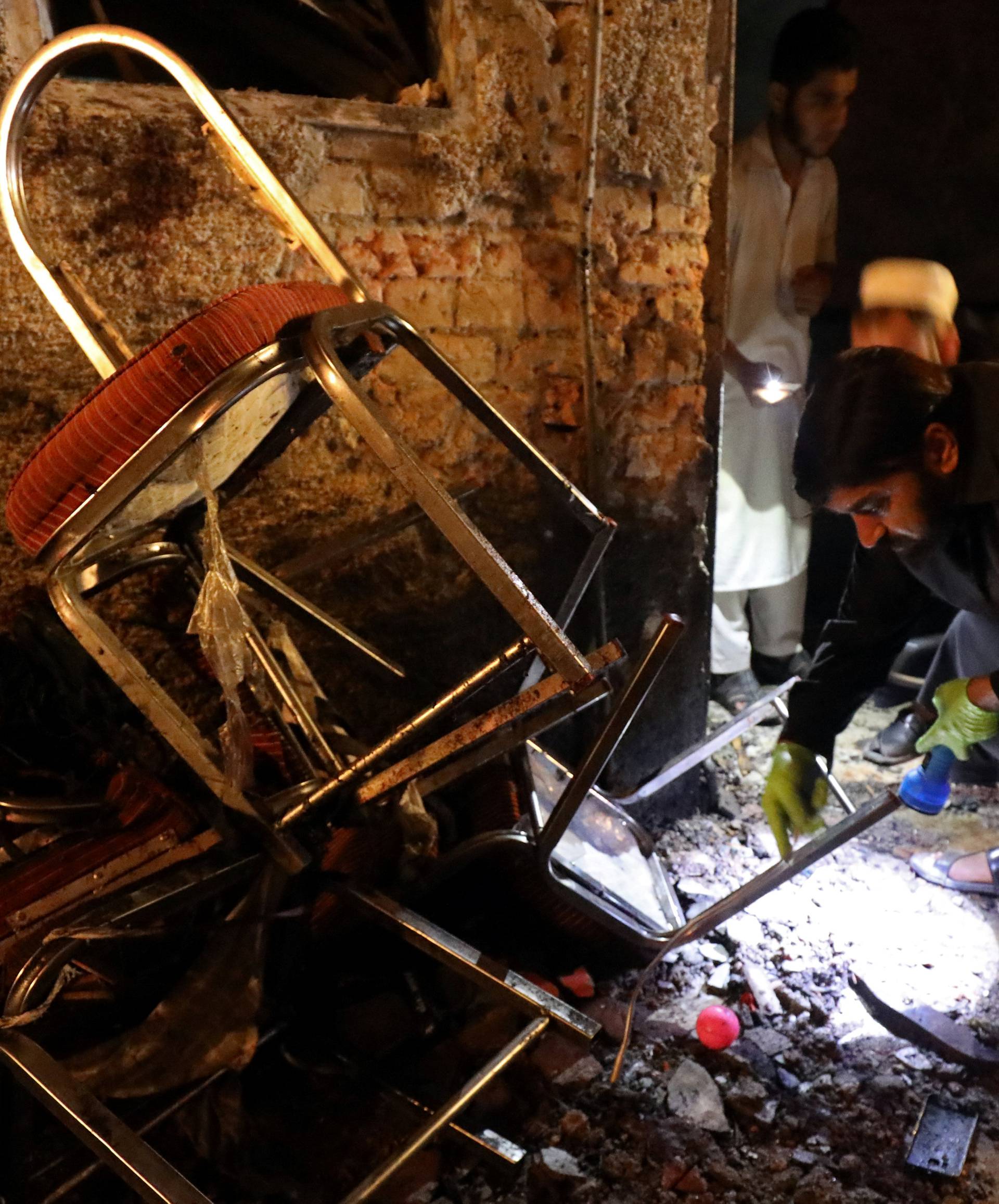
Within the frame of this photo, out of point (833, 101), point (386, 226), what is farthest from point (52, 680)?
point (833, 101)

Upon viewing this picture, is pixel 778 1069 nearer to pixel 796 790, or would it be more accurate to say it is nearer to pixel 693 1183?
pixel 693 1183

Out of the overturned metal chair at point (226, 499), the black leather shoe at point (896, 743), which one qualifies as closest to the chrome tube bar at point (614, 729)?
the overturned metal chair at point (226, 499)

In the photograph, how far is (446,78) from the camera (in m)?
2.26

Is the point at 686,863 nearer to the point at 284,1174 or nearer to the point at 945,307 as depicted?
Result: the point at 284,1174

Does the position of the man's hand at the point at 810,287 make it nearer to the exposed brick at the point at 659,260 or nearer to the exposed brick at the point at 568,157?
the exposed brick at the point at 659,260

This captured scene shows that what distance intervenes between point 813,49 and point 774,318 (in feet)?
3.40

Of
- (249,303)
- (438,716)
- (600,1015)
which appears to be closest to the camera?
(249,303)

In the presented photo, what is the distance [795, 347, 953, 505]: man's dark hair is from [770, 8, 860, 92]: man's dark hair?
1.94 meters

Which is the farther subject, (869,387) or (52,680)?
(869,387)

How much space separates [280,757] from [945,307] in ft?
10.8

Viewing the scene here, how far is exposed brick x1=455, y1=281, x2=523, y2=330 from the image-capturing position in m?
2.39

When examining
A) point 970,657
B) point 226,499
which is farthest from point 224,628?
point 970,657

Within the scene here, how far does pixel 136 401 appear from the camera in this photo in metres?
1.16

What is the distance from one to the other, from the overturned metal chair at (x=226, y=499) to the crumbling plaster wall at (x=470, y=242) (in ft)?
1.48
